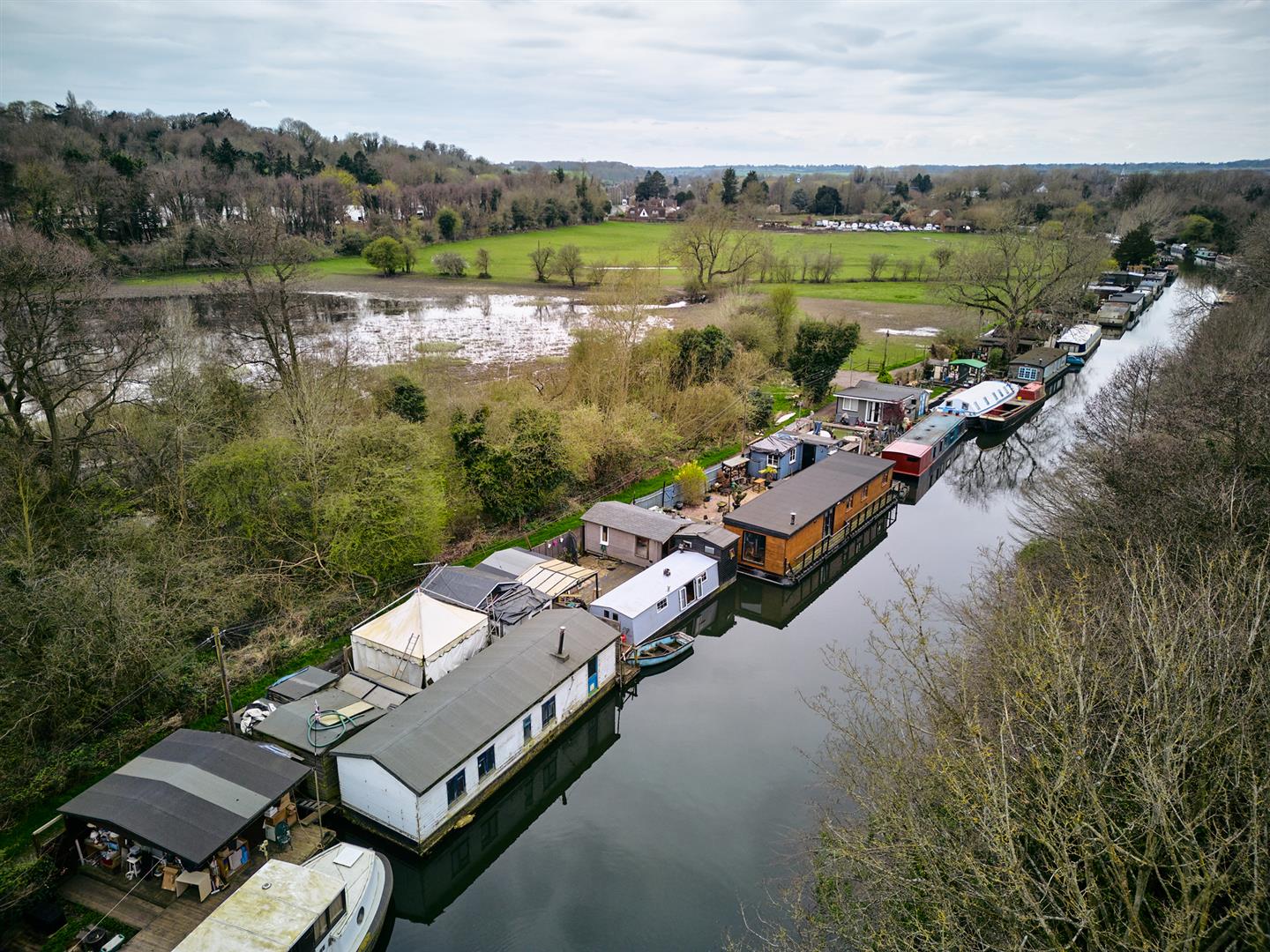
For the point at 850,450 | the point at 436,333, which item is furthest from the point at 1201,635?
the point at 436,333

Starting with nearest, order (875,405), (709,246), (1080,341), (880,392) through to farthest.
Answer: (875,405) → (880,392) → (1080,341) → (709,246)

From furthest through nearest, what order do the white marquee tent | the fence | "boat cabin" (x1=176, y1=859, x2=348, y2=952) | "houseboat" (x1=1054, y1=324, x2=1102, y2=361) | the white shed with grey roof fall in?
"houseboat" (x1=1054, y1=324, x2=1102, y2=361), the fence, the white marquee tent, the white shed with grey roof, "boat cabin" (x1=176, y1=859, x2=348, y2=952)

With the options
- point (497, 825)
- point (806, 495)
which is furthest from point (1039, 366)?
point (497, 825)

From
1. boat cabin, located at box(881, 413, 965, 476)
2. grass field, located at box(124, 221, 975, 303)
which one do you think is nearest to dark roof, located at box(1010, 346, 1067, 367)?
boat cabin, located at box(881, 413, 965, 476)

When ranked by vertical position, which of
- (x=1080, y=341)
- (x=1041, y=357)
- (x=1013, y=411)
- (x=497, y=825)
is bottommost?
(x=497, y=825)

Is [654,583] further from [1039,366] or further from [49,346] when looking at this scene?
[1039,366]

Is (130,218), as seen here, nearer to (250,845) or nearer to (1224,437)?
(250,845)

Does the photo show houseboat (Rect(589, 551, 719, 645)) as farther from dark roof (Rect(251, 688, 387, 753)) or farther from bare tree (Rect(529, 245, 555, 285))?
bare tree (Rect(529, 245, 555, 285))
